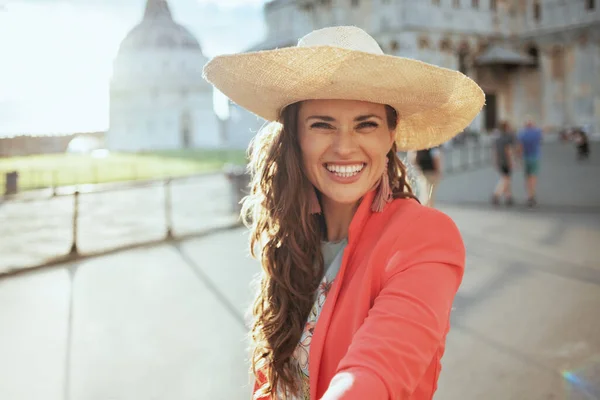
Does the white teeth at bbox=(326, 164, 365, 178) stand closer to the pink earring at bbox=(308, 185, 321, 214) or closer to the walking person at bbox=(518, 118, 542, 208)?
the pink earring at bbox=(308, 185, 321, 214)

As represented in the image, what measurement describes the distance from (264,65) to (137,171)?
3340 cm

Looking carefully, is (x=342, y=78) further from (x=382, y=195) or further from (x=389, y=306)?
(x=389, y=306)

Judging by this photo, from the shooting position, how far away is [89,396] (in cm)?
414

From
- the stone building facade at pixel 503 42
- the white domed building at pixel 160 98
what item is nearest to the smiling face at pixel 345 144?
the stone building facade at pixel 503 42

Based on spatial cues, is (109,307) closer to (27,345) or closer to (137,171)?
(27,345)

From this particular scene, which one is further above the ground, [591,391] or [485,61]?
[485,61]

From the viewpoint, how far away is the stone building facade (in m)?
36.6

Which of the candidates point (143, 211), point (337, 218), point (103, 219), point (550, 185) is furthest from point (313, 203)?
point (550, 185)

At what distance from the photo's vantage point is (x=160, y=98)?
6644 centimetres

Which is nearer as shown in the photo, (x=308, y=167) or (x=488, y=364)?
(x=308, y=167)

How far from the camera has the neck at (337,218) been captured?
81.1 inches

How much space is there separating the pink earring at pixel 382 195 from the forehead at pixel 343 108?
21cm

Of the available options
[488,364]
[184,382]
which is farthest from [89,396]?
[488,364]

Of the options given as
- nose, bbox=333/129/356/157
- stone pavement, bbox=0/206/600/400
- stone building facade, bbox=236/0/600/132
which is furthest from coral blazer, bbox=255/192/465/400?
stone building facade, bbox=236/0/600/132
